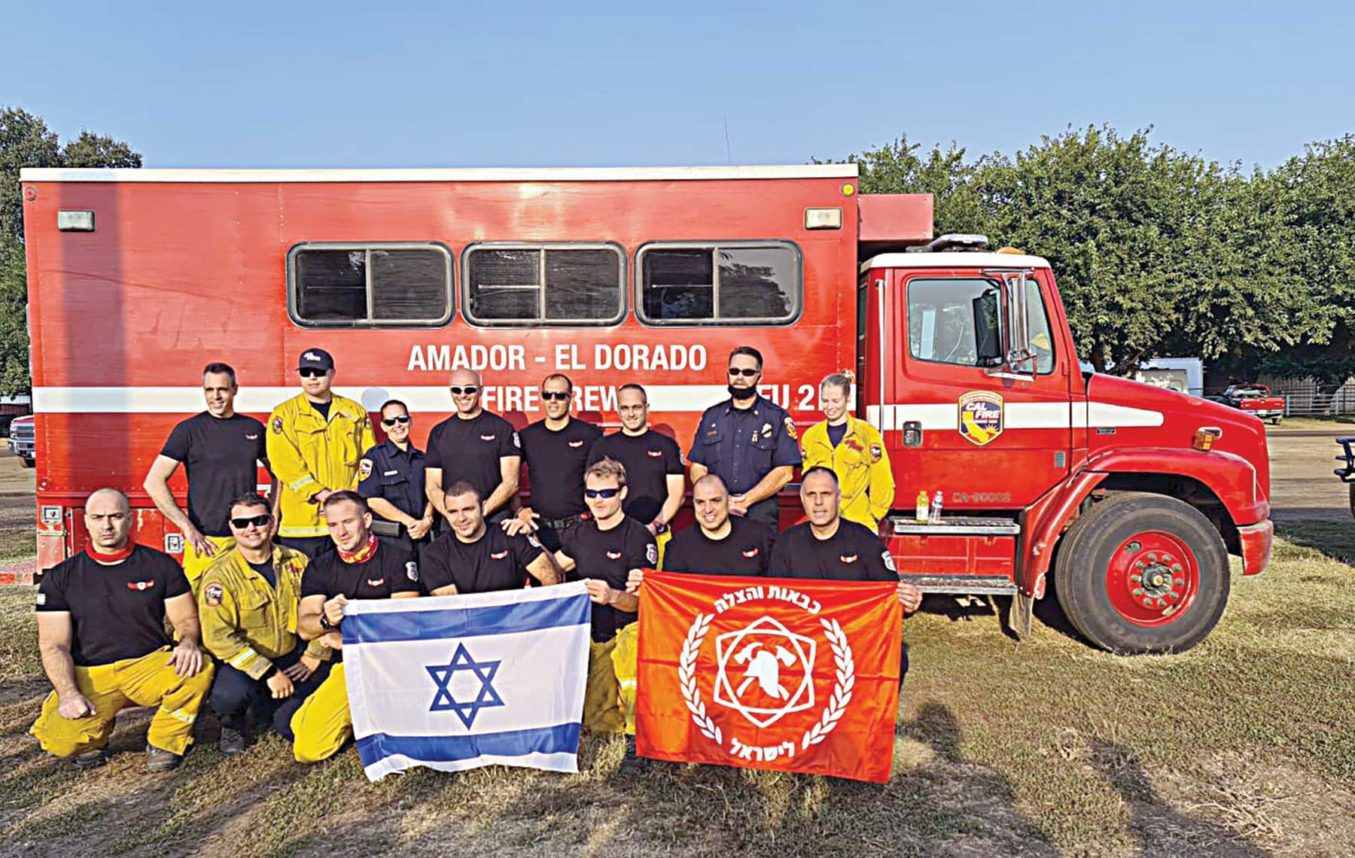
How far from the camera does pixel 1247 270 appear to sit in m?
26.0

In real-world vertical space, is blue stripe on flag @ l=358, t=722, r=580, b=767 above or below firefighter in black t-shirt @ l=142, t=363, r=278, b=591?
below

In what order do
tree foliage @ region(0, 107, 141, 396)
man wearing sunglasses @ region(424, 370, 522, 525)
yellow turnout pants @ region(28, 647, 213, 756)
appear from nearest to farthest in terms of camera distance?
yellow turnout pants @ region(28, 647, 213, 756) → man wearing sunglasses @ region(424, 370, 522, 525) → tree foliage @ region(0, 107, 141, 396)

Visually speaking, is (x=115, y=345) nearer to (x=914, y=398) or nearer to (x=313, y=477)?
(x=313, y=477)

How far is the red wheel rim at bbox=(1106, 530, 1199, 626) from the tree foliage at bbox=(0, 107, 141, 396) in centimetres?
3951

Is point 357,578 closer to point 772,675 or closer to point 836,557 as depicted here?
point 772,675

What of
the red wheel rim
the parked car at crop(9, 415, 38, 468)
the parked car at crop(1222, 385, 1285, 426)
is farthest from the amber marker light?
the parked car at crop(1222, 385, 1285, 426)

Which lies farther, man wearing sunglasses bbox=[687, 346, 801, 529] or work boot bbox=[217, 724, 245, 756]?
man wearing sunglasses bbox=[687, 346, 801, 529]

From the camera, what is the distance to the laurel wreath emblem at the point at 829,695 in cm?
418

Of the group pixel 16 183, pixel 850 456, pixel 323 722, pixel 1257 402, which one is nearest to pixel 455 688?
pixel 323 722

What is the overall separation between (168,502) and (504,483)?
2.07 meters

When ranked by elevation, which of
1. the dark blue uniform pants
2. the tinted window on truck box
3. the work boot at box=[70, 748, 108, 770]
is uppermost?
the tinted window on truck box

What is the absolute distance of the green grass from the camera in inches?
149

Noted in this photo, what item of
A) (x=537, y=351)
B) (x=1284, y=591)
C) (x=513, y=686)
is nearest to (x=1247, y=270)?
(x=1284, y=591)

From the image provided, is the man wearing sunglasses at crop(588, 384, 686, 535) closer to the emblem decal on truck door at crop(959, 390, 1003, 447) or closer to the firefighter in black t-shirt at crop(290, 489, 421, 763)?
the firefighter in black t-shirt at crop(290, 489, 421, 763)
